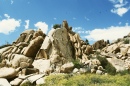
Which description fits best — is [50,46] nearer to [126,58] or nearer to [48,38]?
[48,38]

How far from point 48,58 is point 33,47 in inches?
204

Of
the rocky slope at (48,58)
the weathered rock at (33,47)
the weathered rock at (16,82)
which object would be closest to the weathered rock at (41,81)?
the rocky slope at (48,58)

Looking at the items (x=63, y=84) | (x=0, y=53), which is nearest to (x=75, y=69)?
(x=63, y=84)

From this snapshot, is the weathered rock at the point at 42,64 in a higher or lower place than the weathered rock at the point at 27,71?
higher

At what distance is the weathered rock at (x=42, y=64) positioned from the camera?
127ft

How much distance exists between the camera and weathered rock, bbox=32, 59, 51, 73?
38756mm

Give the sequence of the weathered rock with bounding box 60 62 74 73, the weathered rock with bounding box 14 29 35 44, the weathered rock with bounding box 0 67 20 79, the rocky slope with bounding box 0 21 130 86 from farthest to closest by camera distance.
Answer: the weathered rock with bounding box 14 29 35 44, the weathered rock with bounding box 60 62 74 73, the rocky slope with bounding box 0 21 130 86, the weathered rock with bounding box 0 67 20 79

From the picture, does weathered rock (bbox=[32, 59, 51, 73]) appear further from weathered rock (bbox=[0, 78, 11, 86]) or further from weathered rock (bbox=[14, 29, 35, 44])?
weathered rock (bbox=[14, 29, 35, 44])

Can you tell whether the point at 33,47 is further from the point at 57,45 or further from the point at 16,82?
the point at 16,82

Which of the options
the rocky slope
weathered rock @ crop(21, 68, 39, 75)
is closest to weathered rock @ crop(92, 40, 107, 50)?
the rocky slope

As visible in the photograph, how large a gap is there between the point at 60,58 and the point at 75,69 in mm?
5260

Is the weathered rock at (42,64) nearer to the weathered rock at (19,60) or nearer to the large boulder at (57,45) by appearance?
the weathered rock at (19,60)

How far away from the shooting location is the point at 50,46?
43.1 m

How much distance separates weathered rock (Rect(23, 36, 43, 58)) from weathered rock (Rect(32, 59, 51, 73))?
3.39 metres
